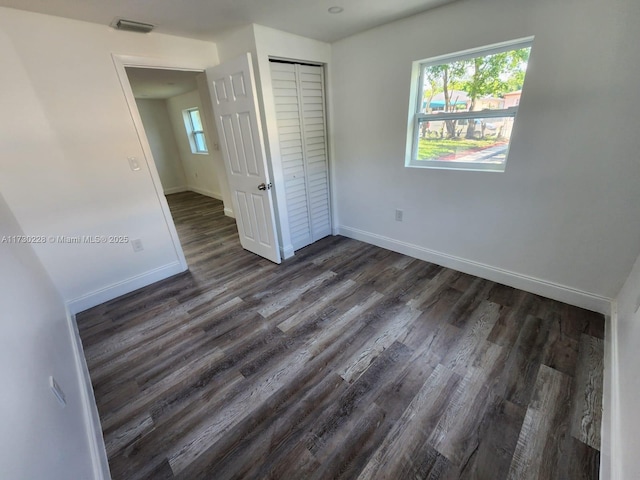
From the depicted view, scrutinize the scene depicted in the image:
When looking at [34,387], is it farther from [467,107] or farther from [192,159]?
[192,159]

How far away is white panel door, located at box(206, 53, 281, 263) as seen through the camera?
2.48m

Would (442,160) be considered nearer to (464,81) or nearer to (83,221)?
(464,81)

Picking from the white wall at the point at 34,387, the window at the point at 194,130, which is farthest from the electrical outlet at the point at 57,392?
the window at the point at 194,130

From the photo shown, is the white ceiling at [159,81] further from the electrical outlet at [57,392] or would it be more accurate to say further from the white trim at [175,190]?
the electrical outlet at [57,392]

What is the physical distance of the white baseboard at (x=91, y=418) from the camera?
122 centimetres

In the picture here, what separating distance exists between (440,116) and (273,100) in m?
1.59

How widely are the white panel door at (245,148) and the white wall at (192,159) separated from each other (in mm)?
2828

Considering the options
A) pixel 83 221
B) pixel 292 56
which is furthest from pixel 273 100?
pixel 83 221

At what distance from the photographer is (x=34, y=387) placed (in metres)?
1.01

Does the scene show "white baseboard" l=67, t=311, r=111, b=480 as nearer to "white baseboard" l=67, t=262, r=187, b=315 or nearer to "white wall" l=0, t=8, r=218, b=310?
"white baseboard" l=67, t=262, r=187, b=315

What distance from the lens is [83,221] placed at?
2.33 meters

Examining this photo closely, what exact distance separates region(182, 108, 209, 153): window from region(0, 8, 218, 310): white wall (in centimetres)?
348

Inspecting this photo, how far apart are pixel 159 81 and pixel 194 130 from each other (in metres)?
1.83

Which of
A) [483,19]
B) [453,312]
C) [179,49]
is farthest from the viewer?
[179,49]
